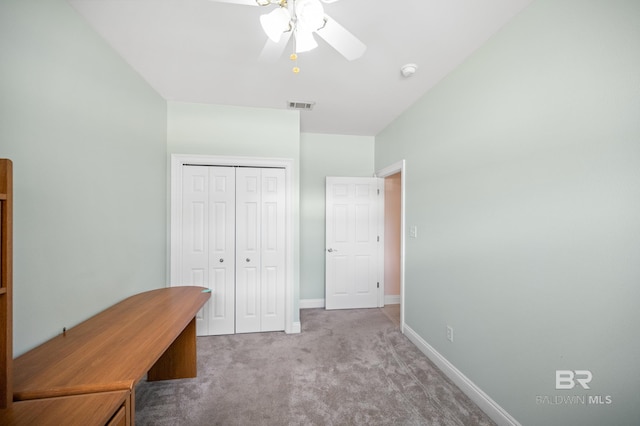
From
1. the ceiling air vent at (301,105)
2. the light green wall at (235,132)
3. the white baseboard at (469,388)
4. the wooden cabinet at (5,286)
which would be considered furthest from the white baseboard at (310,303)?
the wooden cabinet at (5,286)

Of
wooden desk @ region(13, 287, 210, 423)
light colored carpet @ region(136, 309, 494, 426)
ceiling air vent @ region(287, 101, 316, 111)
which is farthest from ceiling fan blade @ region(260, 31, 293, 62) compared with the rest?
light colored carpet @ region(136, 309, 494, 426)

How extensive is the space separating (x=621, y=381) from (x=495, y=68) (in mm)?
1813

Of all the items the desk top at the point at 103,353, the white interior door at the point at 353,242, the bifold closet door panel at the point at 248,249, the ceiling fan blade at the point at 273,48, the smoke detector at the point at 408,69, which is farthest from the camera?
the white interior door at the point at 353,242

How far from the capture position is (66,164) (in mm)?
1355

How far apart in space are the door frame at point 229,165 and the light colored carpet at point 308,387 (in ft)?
1.47

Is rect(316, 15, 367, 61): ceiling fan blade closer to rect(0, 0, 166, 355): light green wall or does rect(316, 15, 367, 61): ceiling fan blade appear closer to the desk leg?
rect(0, 0, 166, 355): light green wall

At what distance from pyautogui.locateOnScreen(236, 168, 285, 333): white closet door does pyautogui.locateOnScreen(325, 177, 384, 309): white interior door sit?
2.90 feet

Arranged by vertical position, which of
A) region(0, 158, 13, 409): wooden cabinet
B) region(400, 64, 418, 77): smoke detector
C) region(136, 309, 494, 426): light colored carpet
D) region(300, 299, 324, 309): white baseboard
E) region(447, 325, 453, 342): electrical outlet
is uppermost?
region(400, 64, 418, 77): smoke detector

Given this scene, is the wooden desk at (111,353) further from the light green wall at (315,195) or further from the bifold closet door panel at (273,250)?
the light green wall at (315,195)

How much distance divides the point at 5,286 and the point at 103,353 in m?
0.56

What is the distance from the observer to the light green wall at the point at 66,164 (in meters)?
1.12

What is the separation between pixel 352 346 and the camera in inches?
96.0

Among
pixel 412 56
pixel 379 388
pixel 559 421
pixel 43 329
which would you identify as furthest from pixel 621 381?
pixel 43 329

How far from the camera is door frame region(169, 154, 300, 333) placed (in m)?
2.56
